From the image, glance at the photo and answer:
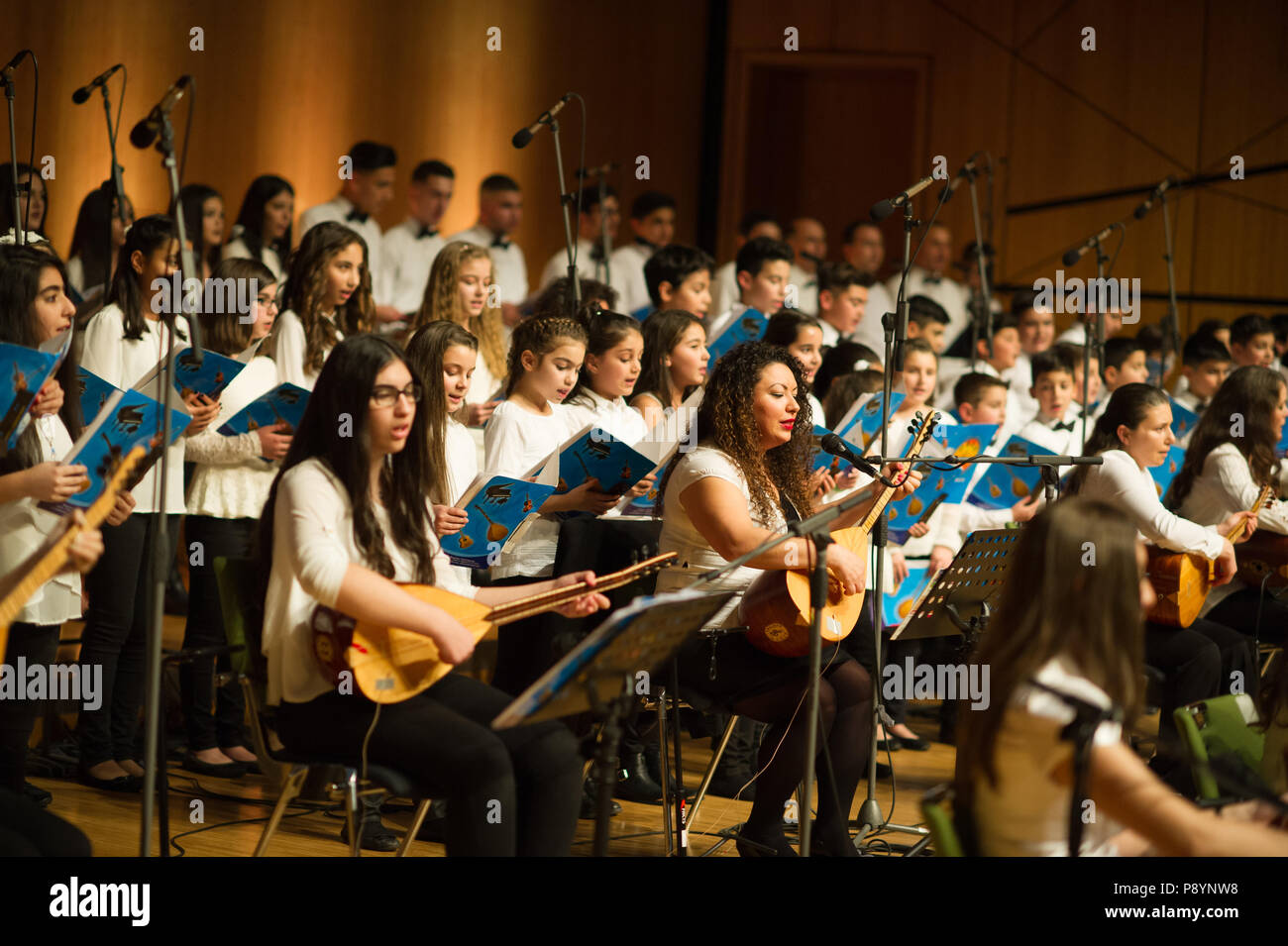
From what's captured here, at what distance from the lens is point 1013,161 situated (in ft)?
33.2

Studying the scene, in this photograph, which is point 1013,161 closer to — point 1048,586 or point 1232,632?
point 1232,632

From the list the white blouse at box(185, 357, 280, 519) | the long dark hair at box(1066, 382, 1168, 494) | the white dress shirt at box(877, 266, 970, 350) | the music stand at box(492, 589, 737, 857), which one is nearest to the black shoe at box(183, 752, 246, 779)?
the white blouse at box(185, 357, 280, 519)

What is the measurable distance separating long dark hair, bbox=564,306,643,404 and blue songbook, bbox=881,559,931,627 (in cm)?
123

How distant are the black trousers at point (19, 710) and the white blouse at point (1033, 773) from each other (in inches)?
93.1

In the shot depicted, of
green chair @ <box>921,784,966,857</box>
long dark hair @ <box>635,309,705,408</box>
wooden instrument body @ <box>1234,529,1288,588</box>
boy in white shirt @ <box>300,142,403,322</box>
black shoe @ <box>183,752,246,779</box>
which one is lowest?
black shoe @ <box>183,752,246,779</box>

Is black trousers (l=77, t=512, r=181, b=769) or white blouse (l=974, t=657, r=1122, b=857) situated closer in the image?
white blouse (l=974, t=657, r=1122, b=857)

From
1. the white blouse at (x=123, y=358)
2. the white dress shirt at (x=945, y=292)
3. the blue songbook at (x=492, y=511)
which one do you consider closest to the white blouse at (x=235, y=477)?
the white blouse at (x=123, y=358)

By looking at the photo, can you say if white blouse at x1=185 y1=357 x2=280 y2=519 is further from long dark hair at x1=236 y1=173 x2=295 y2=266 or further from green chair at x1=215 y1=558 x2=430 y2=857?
long dark hair at x1=236 y1=173 x2=295 y2=266

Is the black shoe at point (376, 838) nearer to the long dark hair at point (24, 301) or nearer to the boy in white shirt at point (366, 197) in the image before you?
the long dark hair at point (24, 301)

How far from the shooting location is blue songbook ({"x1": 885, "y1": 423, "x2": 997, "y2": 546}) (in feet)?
13.9

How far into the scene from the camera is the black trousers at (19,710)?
135 inches

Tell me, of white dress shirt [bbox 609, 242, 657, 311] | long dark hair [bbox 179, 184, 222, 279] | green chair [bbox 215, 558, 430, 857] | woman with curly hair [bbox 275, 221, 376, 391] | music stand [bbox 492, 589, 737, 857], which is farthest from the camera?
white dress shirt [bbox 609, 242, 657, 311]
